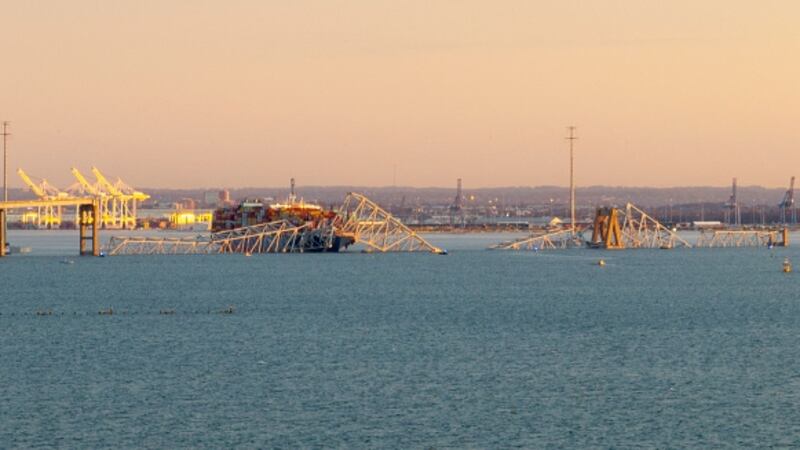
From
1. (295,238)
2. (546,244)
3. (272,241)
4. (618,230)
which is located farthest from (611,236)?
(272,241)

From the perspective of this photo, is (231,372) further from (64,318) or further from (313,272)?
(313,272)

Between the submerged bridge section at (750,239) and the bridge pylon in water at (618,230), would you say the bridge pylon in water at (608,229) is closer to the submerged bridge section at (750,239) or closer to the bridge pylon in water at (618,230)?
the bridge pylon in water at (618,230)

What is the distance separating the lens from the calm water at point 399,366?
31.9 m

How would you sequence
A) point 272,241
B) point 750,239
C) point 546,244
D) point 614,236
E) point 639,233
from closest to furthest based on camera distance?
point 272,241 < point 639,233 < point 614,236 < point 546,244 < point 750,239

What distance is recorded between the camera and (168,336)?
51.6 m

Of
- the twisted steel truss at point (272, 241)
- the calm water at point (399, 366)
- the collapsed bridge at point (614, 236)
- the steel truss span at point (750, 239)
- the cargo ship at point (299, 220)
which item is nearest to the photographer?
the calm water at point (399, 366)

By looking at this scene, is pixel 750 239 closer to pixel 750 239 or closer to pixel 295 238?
pixel 750 239

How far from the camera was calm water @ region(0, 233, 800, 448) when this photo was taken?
3188 centimetres

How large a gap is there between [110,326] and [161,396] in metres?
20.2

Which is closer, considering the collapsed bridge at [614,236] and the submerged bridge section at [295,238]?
the submerged bridge section at [295,238]

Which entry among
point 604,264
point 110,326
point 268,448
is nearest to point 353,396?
point 268,448

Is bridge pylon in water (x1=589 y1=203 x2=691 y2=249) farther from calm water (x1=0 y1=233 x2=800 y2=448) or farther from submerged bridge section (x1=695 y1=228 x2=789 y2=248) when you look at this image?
calm water (x1=0 y1=233 x2=800 y2=448)

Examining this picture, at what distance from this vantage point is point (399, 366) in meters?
42.6

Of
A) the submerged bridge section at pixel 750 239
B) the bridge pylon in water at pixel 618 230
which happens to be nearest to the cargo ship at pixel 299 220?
the bridge pylon in water at pixel 618 230
